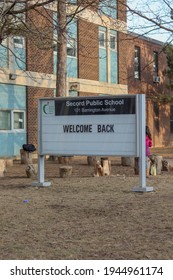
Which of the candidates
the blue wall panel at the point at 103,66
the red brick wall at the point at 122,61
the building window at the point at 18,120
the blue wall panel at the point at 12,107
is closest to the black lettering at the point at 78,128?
the blue wall panel at the point at 12,107

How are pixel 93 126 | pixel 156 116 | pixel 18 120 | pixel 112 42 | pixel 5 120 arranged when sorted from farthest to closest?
pixel 156 116 → pixel 112 42 → pixel 18 120 → pixel 5 120 → pixel 93 126

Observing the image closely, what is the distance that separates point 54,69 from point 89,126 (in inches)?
582

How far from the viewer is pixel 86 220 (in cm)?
823

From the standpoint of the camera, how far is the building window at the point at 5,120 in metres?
22.8

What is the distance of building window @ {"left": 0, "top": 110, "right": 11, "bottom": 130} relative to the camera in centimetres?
2281

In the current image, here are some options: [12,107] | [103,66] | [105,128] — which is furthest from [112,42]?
[105,128]

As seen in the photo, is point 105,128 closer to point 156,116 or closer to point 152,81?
point 152,81

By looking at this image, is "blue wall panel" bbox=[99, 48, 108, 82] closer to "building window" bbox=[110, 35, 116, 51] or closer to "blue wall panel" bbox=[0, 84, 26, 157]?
"building window" bbox=[110, 35, 116, 51]

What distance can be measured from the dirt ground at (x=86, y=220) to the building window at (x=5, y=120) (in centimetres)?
1000

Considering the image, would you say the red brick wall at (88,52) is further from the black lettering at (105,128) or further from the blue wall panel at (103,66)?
the black lettering at (105,128)

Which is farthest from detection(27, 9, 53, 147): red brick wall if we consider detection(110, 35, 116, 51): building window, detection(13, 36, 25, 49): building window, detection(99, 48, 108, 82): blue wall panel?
detection(110, 35, 116, 51): building window

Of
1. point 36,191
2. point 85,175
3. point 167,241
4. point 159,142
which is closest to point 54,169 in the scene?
point 85,175

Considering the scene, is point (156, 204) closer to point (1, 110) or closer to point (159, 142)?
point (1, 110)

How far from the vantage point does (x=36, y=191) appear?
1139 cm
